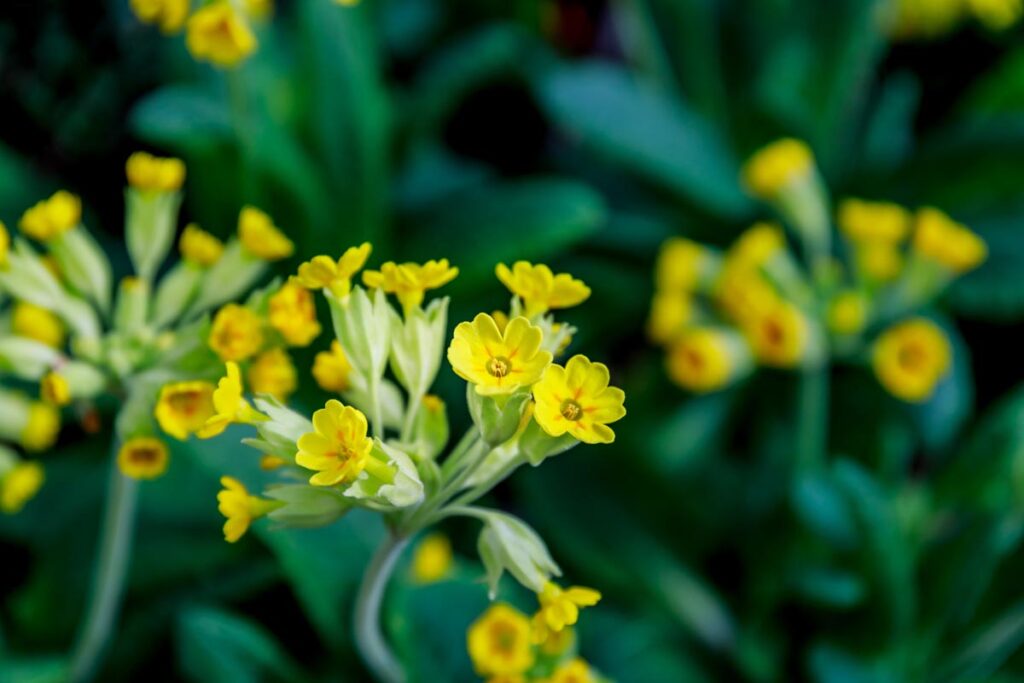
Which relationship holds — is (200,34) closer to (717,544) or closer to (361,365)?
(361,365)

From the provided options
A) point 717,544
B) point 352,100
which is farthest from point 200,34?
point 717,544

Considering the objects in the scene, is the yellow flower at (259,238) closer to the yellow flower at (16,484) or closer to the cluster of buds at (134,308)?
the cluster of buds at (134,308)

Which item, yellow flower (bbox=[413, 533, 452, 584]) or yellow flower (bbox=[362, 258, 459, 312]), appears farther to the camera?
yellow flower (bbox=[413, 533, 452, 584])

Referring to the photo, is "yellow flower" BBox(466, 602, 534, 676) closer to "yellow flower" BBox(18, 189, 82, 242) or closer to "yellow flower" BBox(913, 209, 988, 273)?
"yellow flower" BBox(18, 189, 82, 242)

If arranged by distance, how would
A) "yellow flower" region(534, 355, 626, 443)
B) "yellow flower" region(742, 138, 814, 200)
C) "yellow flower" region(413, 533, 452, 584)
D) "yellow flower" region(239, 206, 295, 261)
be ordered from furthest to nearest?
"yellow flower" region(742, 138, 814, 200) < "yellow flower" region(413, 533, 452, 584) < "yellow flower" region(239, 206, 295, 261) < "yellow flower" region(534, 355, 626, 443)

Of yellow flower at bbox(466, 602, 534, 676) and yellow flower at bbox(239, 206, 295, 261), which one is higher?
yellow flower at bbox(239, 206, 295, 261)

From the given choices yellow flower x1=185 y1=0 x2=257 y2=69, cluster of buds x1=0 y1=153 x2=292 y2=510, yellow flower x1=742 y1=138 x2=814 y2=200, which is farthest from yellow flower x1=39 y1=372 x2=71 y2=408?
yellow flower x1=742 y1=138 x2=814 y2=200
